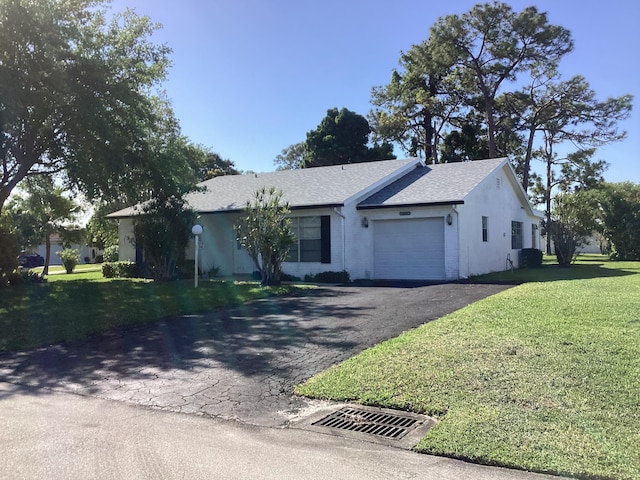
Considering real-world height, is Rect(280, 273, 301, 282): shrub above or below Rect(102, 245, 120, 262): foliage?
below

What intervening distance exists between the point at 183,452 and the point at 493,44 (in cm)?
3818

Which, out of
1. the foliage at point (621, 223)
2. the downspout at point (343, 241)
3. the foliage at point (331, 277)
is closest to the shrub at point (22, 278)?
the foliage at point (331, 277)

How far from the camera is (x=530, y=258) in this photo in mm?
23781

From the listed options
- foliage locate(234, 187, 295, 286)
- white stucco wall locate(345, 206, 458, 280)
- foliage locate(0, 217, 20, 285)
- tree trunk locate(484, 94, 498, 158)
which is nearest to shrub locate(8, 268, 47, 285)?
foliage locate(0, 217, 20, 285)

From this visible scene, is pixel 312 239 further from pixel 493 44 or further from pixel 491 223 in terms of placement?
pixel 493 44

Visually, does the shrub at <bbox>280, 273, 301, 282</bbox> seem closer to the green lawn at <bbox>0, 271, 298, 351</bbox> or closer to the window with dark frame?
the window with dark frame

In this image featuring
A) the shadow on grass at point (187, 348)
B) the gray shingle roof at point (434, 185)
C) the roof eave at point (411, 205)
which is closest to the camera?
the shadow on grass at point (187, 348)

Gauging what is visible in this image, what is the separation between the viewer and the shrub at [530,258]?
2375 centimetres

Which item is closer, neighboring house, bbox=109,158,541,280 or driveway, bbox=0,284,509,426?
driveway, bbox=0,284,509,426

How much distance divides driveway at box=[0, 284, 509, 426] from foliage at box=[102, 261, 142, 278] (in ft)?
38.8

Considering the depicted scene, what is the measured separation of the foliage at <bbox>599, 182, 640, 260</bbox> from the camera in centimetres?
3050

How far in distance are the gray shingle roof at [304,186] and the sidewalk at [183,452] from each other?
A: 13.4 m

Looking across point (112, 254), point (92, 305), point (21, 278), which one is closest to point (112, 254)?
point (112, 254)

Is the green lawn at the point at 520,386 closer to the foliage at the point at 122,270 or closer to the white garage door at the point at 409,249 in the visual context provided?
the white garage door at the point at 409,249
